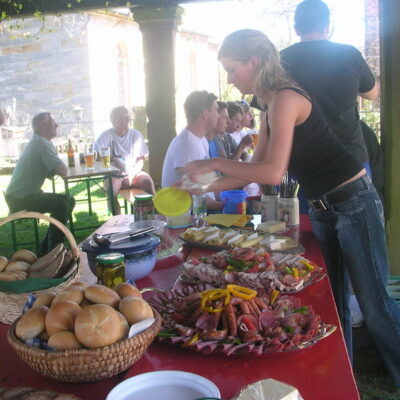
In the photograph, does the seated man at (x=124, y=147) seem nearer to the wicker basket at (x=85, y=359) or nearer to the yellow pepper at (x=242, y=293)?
the yellow pepper at (x=242, y=293)

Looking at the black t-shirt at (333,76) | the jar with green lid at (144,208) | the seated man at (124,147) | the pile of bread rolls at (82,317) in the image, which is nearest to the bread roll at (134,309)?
the pile of bread rolls at (82,317)

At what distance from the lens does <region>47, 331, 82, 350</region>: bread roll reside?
3.24 feet

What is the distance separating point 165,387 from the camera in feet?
3.24

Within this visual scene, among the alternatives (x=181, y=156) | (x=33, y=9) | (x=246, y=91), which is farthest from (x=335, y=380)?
(x=33, y=9)

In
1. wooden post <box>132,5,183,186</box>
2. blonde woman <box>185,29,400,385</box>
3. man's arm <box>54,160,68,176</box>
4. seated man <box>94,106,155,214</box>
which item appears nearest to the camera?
blonde woman <box>185,29,400,385</box>

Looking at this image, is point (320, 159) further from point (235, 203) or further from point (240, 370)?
point (240, 370)

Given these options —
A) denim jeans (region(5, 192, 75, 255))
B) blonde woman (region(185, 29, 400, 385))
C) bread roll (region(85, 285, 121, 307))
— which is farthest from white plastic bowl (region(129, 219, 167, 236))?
denim jeans (region(5, 192, 75, 255))

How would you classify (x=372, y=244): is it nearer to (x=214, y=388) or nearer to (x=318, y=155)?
(x=318, y=155)

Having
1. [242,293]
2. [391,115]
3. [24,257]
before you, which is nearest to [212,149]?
[391,115]

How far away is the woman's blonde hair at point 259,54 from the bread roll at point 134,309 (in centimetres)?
124

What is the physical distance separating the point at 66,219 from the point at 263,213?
120 inches

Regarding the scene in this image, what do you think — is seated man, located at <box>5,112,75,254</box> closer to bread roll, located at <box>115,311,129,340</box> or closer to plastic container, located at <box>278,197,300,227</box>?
plastic container, located at <box>278,197,300,227</box>

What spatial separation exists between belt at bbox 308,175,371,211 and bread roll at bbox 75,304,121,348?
144cm

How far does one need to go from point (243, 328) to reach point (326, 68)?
7.09ft
